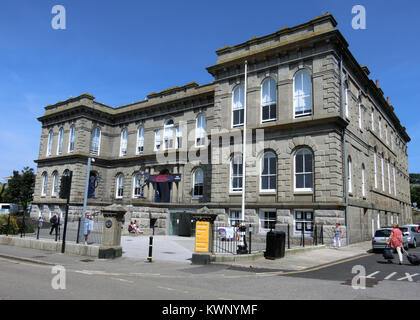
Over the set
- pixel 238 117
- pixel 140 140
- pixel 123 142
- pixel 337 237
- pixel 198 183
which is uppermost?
pixel 123 142

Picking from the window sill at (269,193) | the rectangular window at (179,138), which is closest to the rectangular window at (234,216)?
the window sill at (269,193)

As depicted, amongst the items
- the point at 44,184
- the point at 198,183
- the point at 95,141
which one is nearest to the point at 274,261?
the point at 198,183

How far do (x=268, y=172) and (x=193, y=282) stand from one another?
15.4 meters

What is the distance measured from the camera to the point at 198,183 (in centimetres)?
3278

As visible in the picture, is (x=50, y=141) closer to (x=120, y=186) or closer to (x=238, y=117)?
(x=120, y=186)

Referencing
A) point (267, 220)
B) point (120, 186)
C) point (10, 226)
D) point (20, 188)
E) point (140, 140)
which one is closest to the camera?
point (10, 226)

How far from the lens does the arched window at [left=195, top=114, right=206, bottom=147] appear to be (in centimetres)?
3369

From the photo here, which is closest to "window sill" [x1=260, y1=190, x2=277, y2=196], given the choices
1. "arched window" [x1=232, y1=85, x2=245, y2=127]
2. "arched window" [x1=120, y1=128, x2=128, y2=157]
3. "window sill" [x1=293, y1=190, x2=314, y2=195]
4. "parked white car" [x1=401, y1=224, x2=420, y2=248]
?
"window sill" [x1=293, y1=190, x2=314, y2=195]

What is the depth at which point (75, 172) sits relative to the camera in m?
38.5

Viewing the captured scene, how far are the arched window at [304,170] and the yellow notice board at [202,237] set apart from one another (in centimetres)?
1048

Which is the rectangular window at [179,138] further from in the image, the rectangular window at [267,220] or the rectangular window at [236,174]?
the rectangular window at [267,220]

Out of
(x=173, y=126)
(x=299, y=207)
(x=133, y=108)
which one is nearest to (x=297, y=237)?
(x=299, y=207)

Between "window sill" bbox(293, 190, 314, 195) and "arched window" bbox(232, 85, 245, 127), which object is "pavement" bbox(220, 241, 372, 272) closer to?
"window sill" bbox(293, 190, 314, 195)
